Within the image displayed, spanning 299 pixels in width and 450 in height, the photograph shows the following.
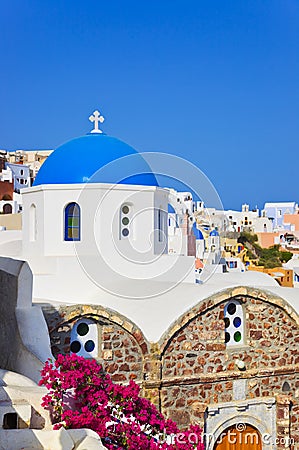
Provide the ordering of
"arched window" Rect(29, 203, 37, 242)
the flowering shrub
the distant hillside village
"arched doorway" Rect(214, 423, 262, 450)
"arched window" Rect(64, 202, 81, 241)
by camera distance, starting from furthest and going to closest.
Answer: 1. the distant hillside village
2. "arched window" Rect(29, 203, 37, 242)
3. "arched window" Rect(64, 202, 81, 241)
4. "arched doorway" Rect(214, 423, 262, 450)
5. the flowering shrub

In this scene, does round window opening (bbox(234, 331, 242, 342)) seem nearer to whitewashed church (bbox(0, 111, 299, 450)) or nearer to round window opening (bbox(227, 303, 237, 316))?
whitewashed church (bbox(0, 111, 299, 450))

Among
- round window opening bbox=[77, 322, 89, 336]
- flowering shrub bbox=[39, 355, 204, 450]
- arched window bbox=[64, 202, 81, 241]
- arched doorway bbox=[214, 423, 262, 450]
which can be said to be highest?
arched window bbox=[64, 202, 81, 241]

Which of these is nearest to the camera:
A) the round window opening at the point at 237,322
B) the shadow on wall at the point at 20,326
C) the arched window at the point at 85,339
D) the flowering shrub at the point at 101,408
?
the flowering shrub at the point at 101,408

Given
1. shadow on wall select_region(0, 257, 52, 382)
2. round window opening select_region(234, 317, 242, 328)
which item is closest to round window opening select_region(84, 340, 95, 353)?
shadow on wall select_region(0, 257, 52, 382)

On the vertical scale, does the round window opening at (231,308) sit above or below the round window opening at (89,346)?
above

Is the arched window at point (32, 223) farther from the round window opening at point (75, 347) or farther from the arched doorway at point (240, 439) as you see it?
the arched doorway at point (240, 439)

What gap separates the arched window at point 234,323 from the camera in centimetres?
802

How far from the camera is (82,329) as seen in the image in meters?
7.35

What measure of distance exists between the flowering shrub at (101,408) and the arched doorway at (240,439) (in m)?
2.60

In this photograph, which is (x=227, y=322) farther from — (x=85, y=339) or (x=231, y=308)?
(x=85, y=339)

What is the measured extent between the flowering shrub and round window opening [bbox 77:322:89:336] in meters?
2.02

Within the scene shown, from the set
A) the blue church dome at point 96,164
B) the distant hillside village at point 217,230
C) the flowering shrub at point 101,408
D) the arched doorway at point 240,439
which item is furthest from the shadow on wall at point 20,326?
the distant hillside village at point 217,230

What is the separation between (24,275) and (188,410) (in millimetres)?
2939

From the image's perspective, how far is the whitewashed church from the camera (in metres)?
7.19
